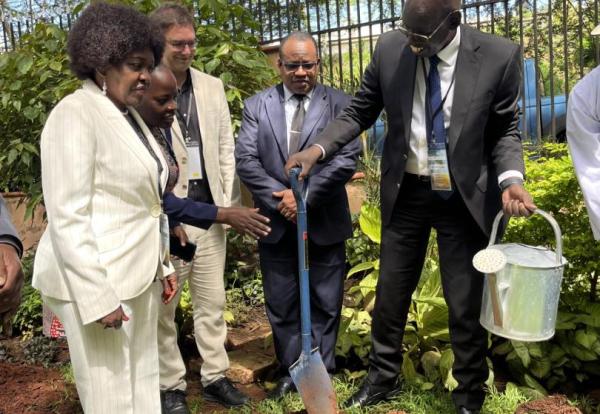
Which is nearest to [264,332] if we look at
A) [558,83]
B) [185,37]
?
[185,37]

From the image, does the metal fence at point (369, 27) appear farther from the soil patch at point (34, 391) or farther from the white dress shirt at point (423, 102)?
the soil patch at point (34, 391)

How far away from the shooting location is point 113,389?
258cm

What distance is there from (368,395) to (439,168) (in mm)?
1350

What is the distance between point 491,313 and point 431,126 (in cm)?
92

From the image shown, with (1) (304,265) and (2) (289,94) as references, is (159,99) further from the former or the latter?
(2) (289,94)

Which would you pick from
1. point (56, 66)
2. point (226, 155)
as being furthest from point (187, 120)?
point (56, 66)

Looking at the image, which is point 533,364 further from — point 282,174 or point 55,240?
point 55,240

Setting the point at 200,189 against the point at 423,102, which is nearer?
the point at 423,102

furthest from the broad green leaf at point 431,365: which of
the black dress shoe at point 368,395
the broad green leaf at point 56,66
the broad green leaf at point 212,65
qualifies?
the broad green leaf at point 56,66

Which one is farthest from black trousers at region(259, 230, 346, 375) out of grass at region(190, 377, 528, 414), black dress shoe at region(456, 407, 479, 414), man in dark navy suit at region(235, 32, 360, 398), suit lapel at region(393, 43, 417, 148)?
suit lapel at region(393, 43, 417, 148)

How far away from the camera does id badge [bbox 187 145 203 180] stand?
3852 mm

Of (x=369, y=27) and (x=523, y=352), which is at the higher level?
(x=369, y=27)

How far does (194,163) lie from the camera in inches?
152

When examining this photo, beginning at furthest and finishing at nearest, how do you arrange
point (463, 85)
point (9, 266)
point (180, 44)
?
point (180, 44) → point (463, 85) → point (9, 266)
